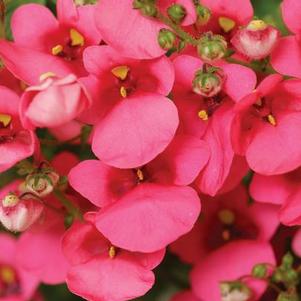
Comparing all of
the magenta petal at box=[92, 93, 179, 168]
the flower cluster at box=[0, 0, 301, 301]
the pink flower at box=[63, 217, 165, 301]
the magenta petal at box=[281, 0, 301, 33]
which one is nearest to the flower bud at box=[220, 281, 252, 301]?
the flower cluster at box=[0, 0, 301, 301]

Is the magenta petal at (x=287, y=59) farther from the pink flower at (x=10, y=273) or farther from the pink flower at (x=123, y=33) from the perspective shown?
the pink flower at (x=10, y=273)

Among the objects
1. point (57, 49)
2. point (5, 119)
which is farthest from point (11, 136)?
point (57, 49)

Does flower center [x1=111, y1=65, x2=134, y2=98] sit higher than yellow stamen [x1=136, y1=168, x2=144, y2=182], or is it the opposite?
flower center [x1=111, y1=65, x2=134, y2=98]

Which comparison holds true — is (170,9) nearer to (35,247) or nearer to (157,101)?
(157,101)

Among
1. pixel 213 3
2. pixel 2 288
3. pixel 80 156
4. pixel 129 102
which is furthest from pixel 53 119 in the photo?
pixel 2 288

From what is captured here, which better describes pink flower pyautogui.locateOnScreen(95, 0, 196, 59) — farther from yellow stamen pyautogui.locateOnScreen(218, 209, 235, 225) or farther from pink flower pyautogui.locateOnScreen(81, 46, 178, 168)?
yellow stamen pyautogui.locateOnScreen(218, 209, 235, 225)

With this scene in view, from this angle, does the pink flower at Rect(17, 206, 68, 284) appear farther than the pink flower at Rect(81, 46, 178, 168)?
Yes
